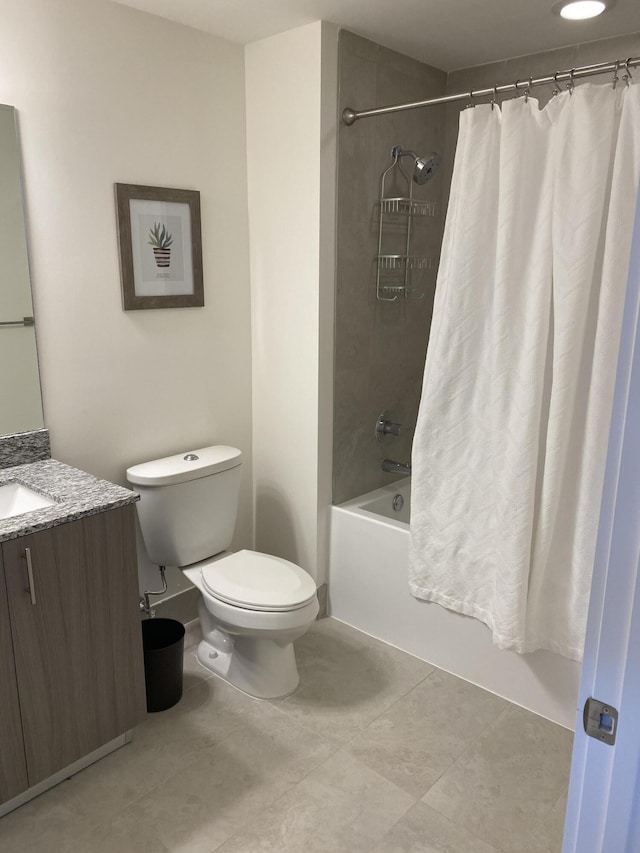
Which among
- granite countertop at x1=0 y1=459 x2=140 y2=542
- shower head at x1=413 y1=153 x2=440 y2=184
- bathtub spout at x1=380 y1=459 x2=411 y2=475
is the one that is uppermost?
shower head at x1=413 y1=153 x2=440 y2=184

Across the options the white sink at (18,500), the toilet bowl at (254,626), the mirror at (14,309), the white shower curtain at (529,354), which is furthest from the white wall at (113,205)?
the white shower curtain at (529,354)

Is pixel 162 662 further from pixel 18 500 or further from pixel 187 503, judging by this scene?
pixel 18 500

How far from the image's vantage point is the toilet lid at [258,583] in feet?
7.41

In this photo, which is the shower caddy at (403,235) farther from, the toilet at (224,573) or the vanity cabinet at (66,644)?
the vanity cabinet at (66,644)

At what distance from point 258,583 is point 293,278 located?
46.5 inches

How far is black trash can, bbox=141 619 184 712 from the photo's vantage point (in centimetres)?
226

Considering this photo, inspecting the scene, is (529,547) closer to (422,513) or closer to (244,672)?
(422,513)

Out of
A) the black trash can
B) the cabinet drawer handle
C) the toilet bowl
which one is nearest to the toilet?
the toilet bowl

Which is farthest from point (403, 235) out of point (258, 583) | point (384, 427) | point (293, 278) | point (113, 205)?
point (258, 583)

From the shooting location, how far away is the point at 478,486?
7.50ft

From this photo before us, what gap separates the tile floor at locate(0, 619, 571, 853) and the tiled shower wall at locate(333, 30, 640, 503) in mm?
905

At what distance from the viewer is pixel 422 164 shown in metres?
2.56

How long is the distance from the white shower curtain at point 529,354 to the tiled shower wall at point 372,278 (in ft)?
1.74

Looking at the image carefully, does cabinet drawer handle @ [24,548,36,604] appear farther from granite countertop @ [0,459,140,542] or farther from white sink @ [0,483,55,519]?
white sink @ [0,483,55,519]
